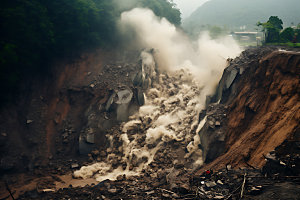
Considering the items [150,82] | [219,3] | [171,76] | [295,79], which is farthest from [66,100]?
Result: [219,3]

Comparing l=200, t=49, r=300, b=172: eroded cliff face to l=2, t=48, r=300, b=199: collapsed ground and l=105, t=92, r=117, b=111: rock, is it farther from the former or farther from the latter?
l=105, t=92, r=117, b=111: rock

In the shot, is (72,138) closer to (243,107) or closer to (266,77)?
(243,107)

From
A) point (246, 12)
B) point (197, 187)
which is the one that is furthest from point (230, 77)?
point (246, 12)

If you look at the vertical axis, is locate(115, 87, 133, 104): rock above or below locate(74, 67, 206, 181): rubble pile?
above

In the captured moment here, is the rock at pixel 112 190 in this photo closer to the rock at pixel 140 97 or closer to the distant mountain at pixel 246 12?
the rock at pixel 140 97

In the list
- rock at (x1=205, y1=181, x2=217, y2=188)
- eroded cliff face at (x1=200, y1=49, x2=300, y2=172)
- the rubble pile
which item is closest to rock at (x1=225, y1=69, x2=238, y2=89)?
eroded cliff face at (x1=200, y1=49, x2=300, y2=172)

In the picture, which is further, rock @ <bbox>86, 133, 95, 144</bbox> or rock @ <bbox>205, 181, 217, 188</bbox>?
rock @ <bbox>86, 133, 95, 144</bbox>
